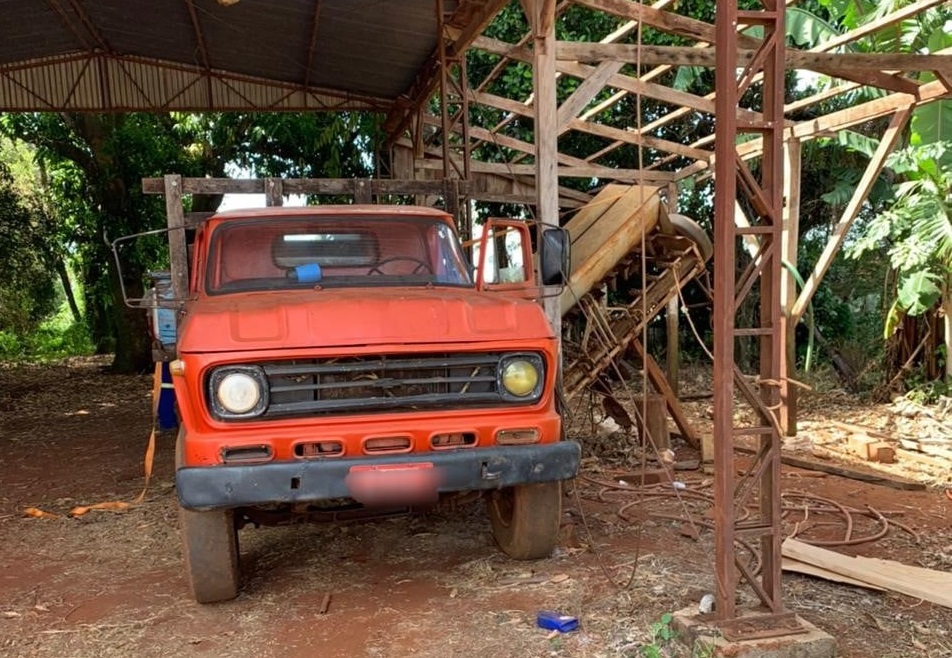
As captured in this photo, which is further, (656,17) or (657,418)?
(657,418)

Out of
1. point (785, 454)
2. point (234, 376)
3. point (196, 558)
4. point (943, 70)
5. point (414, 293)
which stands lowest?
point (785, 454)

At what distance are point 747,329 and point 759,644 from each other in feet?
4.59

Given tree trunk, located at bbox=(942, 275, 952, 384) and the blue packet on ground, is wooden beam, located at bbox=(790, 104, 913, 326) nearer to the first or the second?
tree trunk, located at bbox=(942, 275, 952, 384)

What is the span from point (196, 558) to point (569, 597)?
202 centimetres

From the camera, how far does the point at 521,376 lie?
167 inches

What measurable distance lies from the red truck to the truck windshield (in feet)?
0.32

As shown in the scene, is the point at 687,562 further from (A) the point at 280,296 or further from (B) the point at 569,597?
(A) the point at 280,296

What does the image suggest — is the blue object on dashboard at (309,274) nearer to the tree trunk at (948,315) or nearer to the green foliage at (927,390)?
the tree trunk at (948,315)

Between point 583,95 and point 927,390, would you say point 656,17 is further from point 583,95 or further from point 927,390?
point 927,390

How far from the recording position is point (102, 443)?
9445mm

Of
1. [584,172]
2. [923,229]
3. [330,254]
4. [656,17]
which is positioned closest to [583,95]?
[656,17]

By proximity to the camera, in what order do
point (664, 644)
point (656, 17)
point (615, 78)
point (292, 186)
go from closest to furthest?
point (664, 644) → point (292, 186) → point (656, 17) → point (615, 78)

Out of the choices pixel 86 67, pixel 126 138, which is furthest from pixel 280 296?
pixel 126 138

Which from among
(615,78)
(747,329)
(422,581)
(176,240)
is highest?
(615,78)
